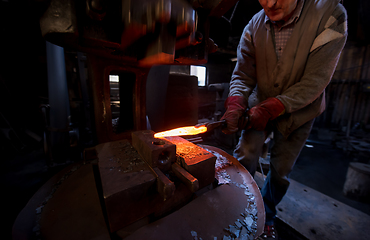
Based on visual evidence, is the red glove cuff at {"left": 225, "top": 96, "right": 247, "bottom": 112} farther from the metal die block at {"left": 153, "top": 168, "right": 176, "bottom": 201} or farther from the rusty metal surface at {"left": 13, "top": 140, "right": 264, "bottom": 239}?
the metal die block at {"left": 153, "top": 168, "right": 176, "bottom": 201}

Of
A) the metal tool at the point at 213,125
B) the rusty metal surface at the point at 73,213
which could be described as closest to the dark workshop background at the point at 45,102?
the metal tool at the point at 213,125

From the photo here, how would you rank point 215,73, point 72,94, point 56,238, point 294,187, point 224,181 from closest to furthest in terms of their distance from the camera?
point 56,238 < point 224,181 < point 294,187 < point 72,94 < point 215,73

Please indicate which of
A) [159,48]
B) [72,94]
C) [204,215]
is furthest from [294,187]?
[72,94]

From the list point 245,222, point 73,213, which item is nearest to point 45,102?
point 73,213

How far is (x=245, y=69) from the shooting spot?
1643mm

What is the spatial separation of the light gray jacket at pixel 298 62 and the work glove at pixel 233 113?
10 centimetres

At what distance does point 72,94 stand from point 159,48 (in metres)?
3.27

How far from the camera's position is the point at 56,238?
1.98 ft

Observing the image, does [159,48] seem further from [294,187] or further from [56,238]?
[294,187]

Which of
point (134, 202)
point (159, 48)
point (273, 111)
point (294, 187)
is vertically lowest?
point (294, 187)

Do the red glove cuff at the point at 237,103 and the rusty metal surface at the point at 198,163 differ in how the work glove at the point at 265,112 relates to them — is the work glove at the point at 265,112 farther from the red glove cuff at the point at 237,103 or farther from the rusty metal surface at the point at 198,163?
the rusty metal surface at the point at 198,163

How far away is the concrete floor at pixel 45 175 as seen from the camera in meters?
2.13

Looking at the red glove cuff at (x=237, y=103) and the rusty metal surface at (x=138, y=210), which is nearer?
the rusty metal surface at (x=138, y=210)

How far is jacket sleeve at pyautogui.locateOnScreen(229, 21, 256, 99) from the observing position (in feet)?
5.16
